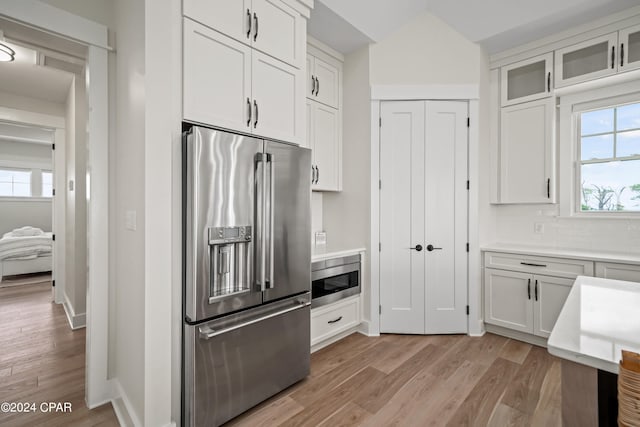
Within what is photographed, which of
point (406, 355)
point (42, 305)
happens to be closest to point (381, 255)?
point (406, 355)

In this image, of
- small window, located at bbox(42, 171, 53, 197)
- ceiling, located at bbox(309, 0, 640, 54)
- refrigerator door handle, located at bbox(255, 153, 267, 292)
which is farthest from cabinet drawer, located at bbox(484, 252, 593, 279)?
small window, located at bbox(42, 171, 53, 197)

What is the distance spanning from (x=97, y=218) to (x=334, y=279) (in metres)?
1.94

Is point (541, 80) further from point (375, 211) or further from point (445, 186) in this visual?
point (375, 211)

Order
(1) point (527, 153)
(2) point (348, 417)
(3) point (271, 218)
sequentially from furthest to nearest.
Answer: (1) point (527, 153) < (3) point (271, 218) < (2) point (348, 417)

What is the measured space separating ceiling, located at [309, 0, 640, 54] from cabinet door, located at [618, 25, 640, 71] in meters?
0.21

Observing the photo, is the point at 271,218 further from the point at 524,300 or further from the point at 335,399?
the point at 524,300

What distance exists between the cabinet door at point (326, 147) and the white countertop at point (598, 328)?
2.25 m

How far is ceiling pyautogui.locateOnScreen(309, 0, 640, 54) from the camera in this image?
2.68 m

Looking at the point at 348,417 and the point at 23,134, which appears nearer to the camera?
the point at 348,417

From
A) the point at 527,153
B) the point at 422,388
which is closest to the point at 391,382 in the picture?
the point at 422,388

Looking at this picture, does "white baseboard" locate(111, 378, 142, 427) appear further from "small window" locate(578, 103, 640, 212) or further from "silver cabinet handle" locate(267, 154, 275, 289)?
"small window" locate(578, 103, 640, 212)

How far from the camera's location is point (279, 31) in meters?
2.26

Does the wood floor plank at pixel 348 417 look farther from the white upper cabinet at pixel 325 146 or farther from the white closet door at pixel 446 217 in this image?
the white upper cabinet at pixel 325 146

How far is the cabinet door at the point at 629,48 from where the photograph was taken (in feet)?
8.61
